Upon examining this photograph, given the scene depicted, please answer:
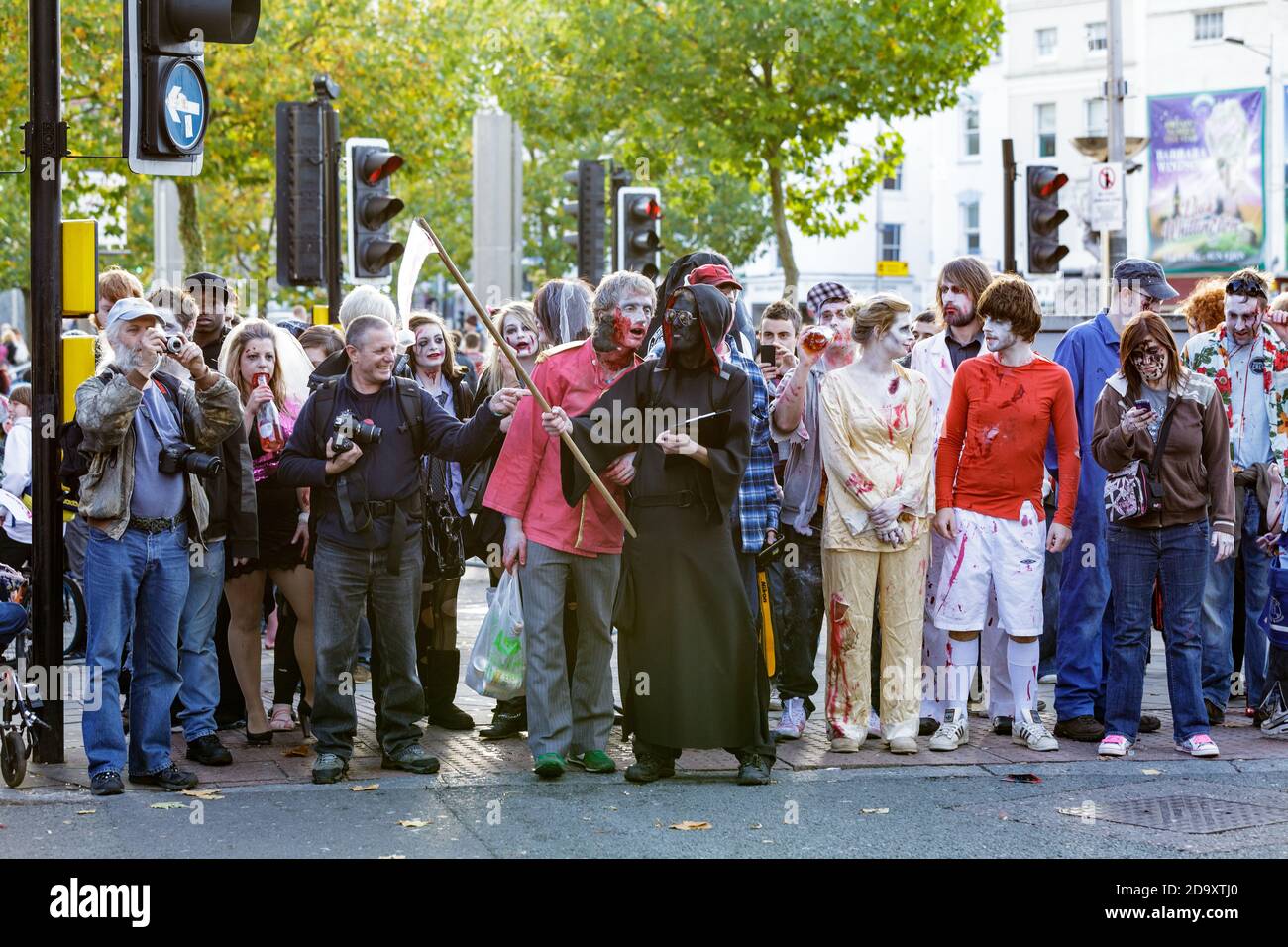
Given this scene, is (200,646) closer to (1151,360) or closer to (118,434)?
(118,434)

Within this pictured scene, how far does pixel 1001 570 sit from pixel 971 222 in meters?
54.3

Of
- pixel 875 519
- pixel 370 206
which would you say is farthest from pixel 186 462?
pixel 370 206

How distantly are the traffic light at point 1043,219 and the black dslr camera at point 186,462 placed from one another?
9787 mm

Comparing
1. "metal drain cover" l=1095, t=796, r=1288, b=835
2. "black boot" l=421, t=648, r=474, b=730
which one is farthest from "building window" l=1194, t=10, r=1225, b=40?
"metal drain cover" l=1095, t=796, r=1288, b=835

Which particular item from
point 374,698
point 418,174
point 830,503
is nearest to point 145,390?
point 374,698

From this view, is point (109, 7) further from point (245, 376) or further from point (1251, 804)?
point (1251, 804)

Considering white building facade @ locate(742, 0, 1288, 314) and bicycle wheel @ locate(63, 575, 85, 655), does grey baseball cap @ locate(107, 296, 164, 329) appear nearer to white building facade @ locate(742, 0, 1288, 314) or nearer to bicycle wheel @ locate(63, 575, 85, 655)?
bicycle wheel @ locate(63, 575, 85, 655)

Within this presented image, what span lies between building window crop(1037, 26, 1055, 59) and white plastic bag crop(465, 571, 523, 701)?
2049 inches

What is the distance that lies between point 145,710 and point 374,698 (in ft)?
4.28

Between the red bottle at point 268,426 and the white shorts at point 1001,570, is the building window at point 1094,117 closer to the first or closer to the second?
the white shorts at point 1001,570

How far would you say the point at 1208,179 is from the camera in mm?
47562

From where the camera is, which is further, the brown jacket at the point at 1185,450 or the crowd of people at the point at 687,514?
the brown jacket at the point at 1185,450

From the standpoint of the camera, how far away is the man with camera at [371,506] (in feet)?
24.7

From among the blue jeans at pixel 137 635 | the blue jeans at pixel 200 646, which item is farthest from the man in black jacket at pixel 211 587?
the blue jeans at pixel 137 635
